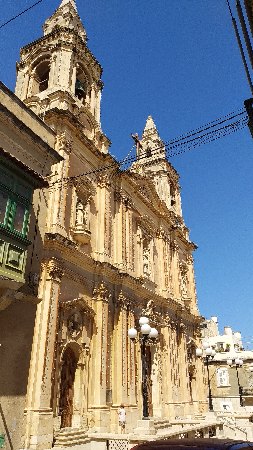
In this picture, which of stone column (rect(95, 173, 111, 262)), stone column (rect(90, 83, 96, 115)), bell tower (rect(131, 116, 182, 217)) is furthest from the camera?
bell tower (rect(131, 116, 182, 217))

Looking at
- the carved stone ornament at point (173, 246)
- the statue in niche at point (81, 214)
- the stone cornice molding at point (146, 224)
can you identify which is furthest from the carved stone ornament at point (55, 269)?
the carved stone ornament at point (173, 246)

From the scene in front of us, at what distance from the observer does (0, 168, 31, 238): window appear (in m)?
8.73

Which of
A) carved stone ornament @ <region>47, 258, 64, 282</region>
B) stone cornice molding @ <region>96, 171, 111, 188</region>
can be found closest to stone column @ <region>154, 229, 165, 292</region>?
stone cornice molding @ <region>96, 171, 111, 188</region>

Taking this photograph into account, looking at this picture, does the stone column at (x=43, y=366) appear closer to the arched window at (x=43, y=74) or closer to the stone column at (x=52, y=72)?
the stone column at (x=52, y=72)

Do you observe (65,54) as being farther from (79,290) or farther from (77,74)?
(79,290)

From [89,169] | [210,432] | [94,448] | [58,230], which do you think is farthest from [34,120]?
[210,432]

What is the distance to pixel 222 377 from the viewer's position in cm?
3562

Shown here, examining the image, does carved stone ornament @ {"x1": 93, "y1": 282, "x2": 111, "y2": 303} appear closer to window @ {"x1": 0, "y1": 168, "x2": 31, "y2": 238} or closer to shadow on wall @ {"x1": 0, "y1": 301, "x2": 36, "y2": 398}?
shadow on wall @ {"x1": 0, "y1": 301, "x2": 36, "y2": 398}

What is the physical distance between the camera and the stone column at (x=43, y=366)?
1132 centimetres

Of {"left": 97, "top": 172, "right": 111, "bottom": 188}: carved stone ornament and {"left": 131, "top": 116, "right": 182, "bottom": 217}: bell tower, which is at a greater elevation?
{"left": 131, "top": 116, "right": 182, "bottom": 217}: bell tower

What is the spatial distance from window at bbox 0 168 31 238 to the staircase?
7.40 metres

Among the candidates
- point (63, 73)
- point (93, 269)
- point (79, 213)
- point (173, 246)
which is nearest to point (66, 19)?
point (63, 73)

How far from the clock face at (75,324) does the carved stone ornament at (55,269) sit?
1.82m

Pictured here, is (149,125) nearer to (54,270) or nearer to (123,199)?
(123,199)
